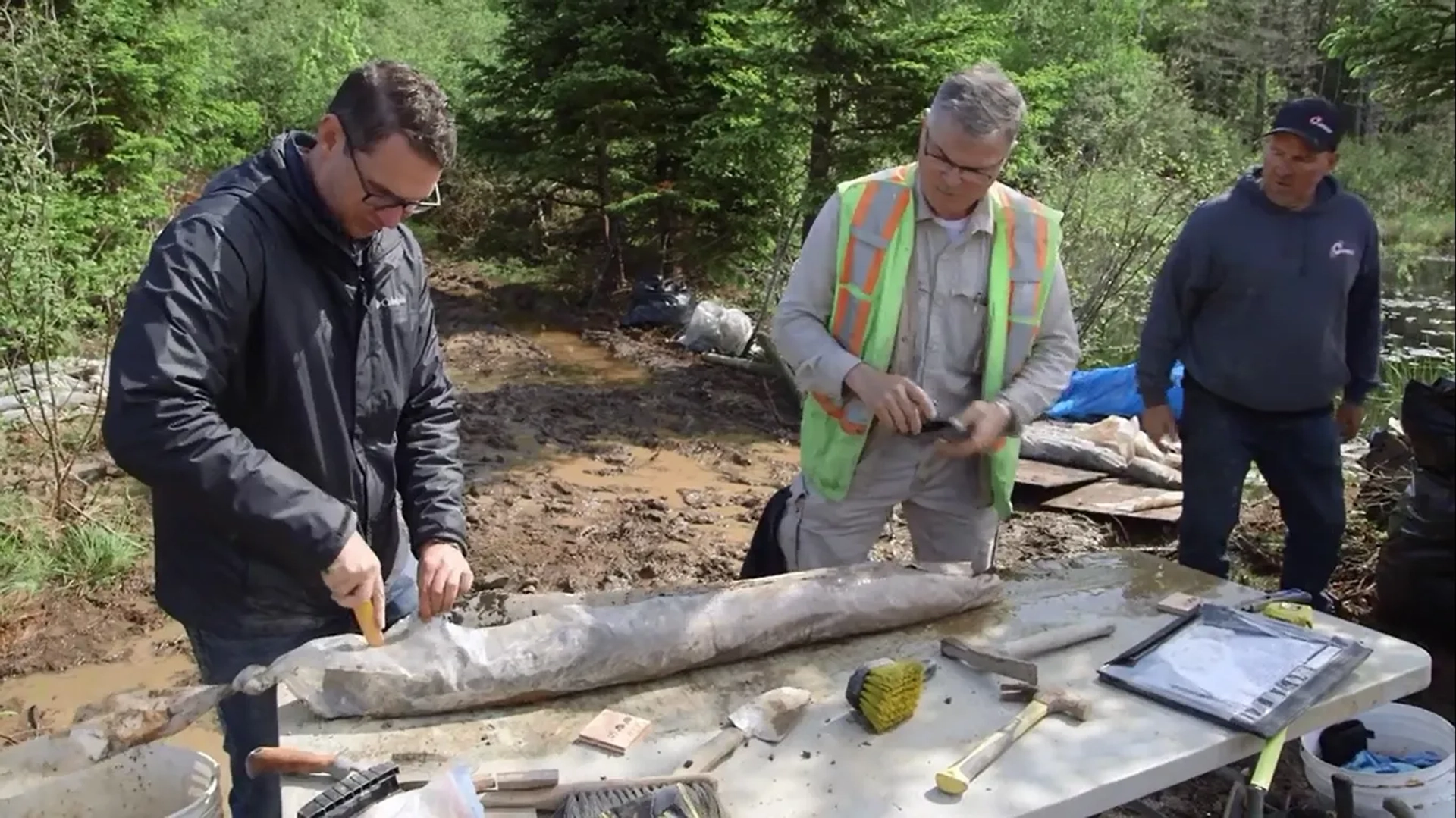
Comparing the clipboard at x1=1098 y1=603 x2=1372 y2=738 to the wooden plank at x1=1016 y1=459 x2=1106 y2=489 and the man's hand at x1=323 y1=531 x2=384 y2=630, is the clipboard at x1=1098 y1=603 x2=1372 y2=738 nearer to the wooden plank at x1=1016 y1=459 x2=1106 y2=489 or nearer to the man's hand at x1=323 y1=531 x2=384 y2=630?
the man's hand at x1=323 y1=531 x2=384 y2=630

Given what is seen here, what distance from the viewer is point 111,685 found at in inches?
165

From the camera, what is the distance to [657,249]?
10.7 metres

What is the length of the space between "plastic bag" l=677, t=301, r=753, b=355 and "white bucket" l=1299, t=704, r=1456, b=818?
661 cm

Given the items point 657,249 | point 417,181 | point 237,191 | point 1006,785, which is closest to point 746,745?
point 1006,785

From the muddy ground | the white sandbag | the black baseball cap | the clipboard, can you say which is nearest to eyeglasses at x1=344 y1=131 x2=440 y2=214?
the clipboard

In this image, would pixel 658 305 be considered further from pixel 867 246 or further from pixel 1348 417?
pixel 867 246

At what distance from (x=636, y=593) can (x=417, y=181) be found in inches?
40.9

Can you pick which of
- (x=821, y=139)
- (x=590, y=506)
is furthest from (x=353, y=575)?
(x=821, y=139)

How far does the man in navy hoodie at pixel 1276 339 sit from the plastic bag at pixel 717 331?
5.47 metres

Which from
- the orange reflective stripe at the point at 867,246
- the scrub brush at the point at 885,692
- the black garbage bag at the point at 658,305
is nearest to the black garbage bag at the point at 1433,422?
the orange reflective stripe at the point at 867,246

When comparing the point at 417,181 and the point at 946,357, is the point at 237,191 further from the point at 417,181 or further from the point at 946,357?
the point at 946,357

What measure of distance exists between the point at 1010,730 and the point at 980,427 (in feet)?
2.94

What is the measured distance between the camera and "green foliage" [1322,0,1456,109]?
436 centimetres

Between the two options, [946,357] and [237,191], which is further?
[946,357]
